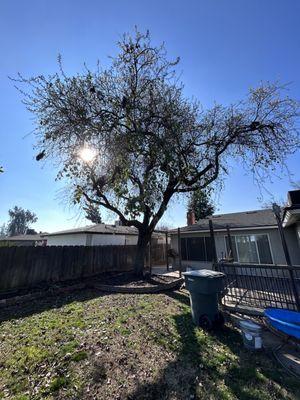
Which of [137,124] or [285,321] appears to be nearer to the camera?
[285,321]

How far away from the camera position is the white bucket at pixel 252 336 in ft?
13.6

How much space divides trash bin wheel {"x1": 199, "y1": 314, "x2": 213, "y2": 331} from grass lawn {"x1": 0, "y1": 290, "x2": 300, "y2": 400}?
188 millimetres

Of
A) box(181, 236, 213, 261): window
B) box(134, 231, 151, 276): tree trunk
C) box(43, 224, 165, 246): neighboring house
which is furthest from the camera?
box(43, 224, 165, 246): neighboring house

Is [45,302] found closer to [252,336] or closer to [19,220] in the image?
[252,336]

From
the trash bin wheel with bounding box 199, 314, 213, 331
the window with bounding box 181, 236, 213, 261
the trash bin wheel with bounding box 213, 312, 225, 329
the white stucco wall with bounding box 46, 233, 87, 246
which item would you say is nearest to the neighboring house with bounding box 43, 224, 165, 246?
the white stucco wall with bounding box 46, 233, 87, 246

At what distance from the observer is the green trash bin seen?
17.0 feet

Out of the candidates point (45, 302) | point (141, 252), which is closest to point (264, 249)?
point (141, 252)

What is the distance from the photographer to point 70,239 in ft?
69.2

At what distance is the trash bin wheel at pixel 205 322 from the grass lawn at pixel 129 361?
0.62 feet

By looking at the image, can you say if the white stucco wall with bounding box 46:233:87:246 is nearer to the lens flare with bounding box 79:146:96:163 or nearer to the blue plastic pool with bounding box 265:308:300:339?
the lens flare with bounding box 79:146:96:163

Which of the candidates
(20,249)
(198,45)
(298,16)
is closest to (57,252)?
(20,249)

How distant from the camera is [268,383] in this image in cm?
320

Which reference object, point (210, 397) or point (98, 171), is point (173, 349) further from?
point (98, 171)

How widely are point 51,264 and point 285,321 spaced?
31.3 ft
